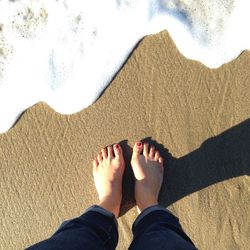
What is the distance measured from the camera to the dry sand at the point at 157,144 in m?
2.06

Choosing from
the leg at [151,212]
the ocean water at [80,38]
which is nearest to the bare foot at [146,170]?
the leg at [151,212]

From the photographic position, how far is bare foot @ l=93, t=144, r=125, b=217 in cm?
208

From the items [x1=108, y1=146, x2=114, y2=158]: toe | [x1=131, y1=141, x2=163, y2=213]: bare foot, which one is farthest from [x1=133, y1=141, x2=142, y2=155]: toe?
[x1=108, y1=146, x2=114, y2=158]: toe

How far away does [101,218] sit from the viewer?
1928 millimetres

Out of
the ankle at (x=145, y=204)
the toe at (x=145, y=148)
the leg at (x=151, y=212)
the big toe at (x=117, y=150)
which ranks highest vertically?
the big toe at (x=117, y=150)

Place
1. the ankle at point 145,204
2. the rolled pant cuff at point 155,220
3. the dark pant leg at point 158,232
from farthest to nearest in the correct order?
the ankle at point 145,204, the rolled pant cuff at point 155,220, the dark pant leg at point 158,232

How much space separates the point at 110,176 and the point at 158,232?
0.45m

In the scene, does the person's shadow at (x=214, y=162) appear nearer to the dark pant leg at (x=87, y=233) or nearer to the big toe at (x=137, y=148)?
the big toe at (x=137, y=148)

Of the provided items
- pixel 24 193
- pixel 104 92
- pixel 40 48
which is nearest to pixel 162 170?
pixel 104 92

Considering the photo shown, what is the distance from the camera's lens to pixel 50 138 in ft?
6.88

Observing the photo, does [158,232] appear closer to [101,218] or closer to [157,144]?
[101,218]

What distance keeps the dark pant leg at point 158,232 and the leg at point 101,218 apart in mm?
125

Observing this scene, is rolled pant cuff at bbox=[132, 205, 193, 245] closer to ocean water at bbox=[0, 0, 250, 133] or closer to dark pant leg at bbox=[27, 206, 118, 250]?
dark pant leg at bbox=[27, 206, 118, 250]

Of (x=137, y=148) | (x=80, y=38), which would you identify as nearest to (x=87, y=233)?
(x=137, y=148)
